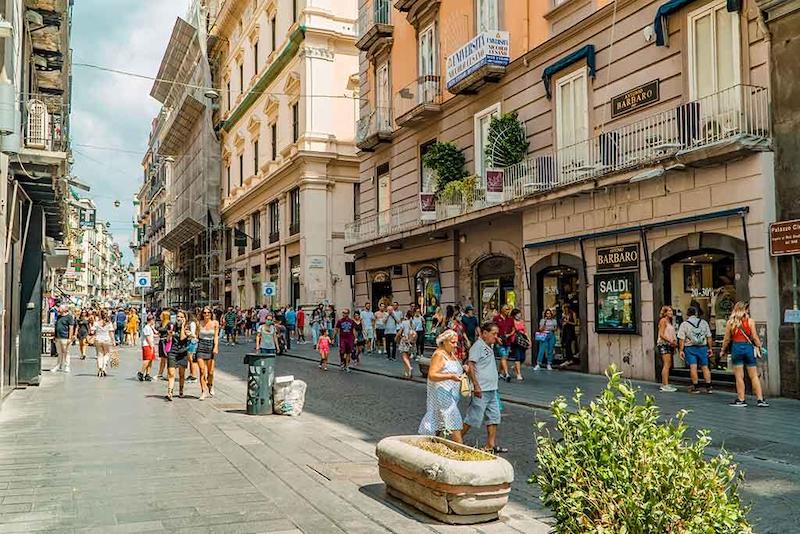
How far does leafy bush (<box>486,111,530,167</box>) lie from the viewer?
20141 millimetres

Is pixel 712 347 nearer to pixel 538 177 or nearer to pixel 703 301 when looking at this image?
pixel 703 301

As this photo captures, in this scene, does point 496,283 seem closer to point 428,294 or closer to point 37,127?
point 428,294

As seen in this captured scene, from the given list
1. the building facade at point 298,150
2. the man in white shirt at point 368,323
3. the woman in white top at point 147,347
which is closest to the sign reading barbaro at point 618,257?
the man in white shirt at point 368,323

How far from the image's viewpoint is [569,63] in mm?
18469

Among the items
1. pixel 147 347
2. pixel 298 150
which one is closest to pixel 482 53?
pixel 147 347

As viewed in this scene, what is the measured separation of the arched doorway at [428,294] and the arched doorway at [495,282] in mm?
2187

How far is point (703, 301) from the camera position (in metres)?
15.1

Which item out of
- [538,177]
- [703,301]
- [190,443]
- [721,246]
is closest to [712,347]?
[703,301]

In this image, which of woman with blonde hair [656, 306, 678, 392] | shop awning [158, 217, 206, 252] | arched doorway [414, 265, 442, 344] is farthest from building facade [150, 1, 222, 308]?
woman with blonde hair [656, 306, 678, 392]

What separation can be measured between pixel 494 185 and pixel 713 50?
22.6 ft

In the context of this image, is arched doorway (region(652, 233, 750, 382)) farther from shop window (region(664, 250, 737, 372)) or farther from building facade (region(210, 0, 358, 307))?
building facade (region(210, 0, 358, 307))

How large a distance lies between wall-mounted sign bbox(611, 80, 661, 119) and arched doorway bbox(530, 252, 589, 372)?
3669mm

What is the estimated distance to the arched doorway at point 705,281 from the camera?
13.8m

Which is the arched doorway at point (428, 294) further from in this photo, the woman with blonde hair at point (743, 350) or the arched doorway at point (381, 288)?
the woman with blonde hair at point (743, 350)
